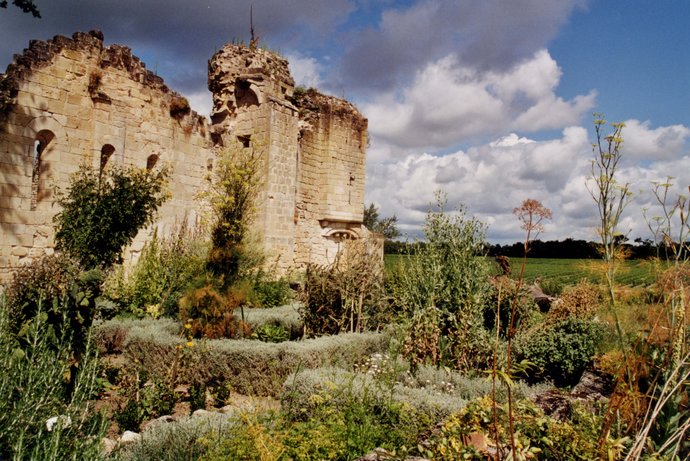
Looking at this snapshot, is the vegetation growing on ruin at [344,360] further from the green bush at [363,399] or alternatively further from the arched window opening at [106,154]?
the arched window opening at [106,154]

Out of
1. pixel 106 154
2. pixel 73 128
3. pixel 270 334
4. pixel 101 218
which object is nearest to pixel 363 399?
pixel 270 334

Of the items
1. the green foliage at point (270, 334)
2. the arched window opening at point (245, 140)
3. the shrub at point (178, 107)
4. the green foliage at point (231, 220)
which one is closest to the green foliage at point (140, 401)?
the green foliage at point (270, 334)

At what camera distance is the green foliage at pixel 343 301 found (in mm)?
8602

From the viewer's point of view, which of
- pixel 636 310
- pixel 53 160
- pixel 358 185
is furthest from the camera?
pixel 358 185

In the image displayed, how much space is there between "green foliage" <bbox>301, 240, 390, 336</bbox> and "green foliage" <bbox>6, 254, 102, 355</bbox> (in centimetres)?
369

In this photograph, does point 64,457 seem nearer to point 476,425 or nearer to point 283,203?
point 476,425

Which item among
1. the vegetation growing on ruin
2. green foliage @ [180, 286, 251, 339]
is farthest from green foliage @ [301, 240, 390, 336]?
green foliage @ [180, 286, 251, 339]

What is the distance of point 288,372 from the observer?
253 inches

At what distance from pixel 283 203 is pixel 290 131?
217cm

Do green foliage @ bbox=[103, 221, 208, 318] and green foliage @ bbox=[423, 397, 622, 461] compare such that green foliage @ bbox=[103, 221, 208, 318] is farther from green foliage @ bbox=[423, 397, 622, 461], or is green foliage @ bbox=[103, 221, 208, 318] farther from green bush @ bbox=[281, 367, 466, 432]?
green foliage @ bbox=[423, 397, 622, 461]

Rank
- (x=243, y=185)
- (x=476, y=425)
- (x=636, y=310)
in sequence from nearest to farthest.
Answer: (x=476, y=425)
(x=636, y=310)
(x=243, y=185)

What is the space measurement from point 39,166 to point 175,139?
343cm

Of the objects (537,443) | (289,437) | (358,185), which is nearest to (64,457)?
(289,437)

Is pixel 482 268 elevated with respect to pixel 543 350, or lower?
elevated
